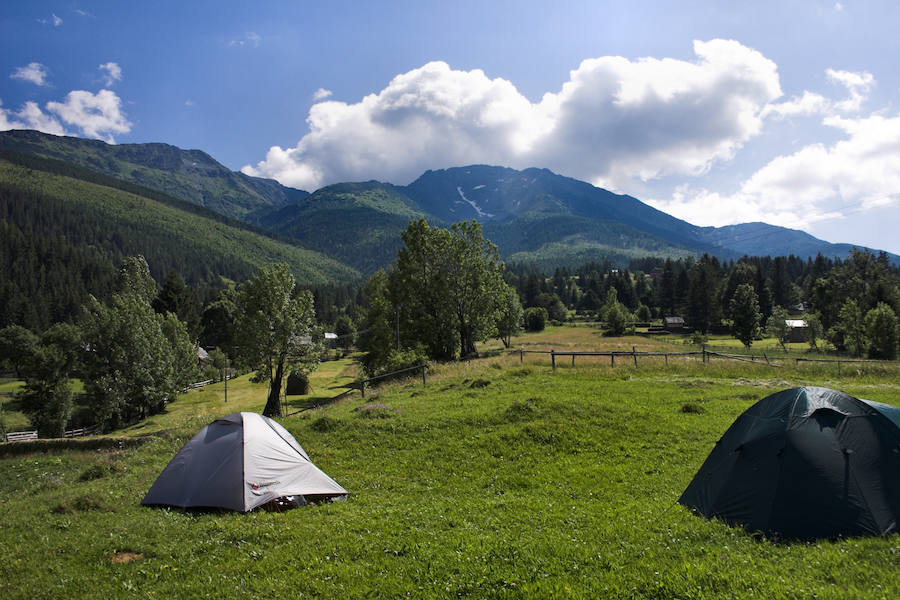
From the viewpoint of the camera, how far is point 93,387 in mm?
53250

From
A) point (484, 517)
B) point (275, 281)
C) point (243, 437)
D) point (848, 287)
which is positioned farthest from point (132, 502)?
point (848, 287)

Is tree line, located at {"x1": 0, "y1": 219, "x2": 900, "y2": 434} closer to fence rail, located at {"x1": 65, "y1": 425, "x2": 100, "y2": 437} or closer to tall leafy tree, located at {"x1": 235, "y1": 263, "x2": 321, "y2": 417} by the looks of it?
tall leafy tree, located at {"x1": 235, "y1": 263, "x2": 321, "y2": 417}

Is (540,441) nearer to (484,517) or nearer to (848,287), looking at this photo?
(484,517)

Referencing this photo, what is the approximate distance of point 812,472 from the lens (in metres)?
9.23

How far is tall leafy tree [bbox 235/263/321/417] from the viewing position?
38188mm

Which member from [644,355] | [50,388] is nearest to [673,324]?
[644,355]

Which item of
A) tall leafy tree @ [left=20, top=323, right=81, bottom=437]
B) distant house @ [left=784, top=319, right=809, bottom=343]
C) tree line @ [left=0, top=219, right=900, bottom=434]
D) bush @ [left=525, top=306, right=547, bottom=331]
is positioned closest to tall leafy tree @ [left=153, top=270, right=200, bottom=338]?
tree line @ [left=0, top=219, right=900, bottom=434]

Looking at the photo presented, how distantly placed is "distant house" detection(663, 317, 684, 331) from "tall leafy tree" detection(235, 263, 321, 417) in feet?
339

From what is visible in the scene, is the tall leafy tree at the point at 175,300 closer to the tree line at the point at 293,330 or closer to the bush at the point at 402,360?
the tree line at the point at 293,330

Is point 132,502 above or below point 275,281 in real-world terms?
below

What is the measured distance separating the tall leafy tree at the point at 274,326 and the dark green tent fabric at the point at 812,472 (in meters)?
33.6

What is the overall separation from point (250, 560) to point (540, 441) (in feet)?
36.3

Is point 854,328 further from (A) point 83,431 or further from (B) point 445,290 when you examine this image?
(A) point 83,431

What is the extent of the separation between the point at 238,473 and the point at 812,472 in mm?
13790
